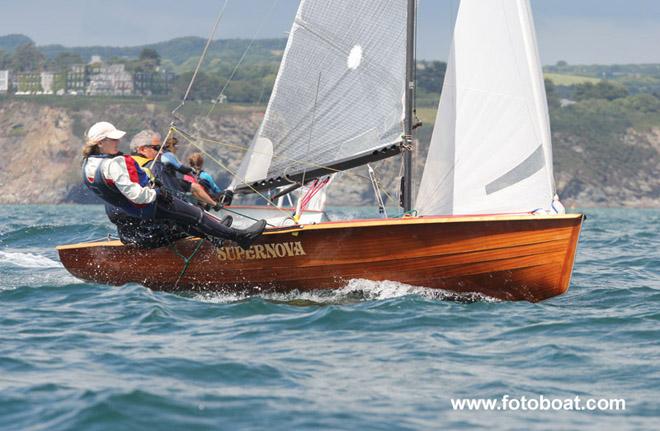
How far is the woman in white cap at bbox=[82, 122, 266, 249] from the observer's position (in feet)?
31.3

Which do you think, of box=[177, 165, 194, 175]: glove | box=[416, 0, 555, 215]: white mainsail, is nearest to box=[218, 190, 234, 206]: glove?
box=[177, 165, 194, 175]: glove

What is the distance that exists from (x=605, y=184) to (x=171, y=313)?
4581 inches

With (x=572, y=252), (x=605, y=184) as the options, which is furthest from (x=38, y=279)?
(x=605, y=184)

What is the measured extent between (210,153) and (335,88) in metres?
96.8

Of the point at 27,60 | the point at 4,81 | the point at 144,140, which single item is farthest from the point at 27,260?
the point at 27,60

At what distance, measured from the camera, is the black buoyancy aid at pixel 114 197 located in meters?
9.59

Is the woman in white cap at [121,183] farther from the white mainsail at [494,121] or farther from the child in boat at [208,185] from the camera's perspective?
the white mainsail at [494,121]

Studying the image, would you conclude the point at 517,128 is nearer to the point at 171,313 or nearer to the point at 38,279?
the point at 171,313

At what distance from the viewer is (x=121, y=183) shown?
9516 mm

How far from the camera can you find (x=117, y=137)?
959 cm

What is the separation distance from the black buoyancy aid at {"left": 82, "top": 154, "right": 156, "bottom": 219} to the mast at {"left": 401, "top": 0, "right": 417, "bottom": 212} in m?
2.50

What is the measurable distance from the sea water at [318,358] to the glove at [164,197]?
34.5 inches

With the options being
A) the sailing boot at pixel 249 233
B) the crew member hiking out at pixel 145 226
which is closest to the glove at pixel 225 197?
the crew member hiking out at pixel 145 226

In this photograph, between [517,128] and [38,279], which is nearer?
[517,128]
